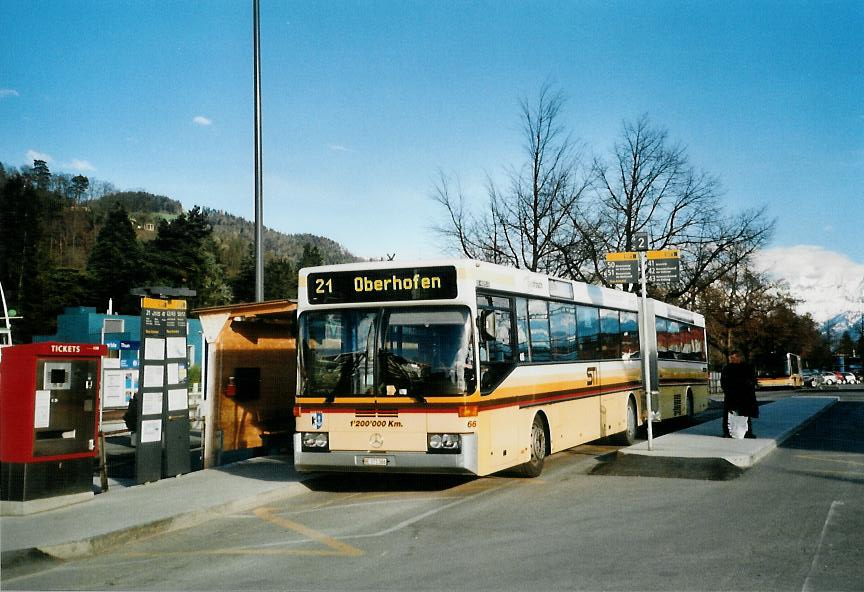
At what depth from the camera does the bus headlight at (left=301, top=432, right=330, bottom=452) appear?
419 inches

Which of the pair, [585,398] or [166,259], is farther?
[166,259]

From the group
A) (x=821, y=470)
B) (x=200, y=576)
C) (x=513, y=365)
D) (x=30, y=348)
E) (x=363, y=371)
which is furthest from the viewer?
(x=821, y=470)

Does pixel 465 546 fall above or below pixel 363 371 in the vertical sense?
below

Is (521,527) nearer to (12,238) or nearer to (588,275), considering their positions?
(588,275)

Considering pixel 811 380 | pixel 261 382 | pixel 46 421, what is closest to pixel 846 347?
pixel 811 380

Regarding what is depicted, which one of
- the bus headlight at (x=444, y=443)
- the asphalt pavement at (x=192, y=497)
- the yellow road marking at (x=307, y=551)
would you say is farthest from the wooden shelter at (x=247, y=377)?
the yellow road marking at (x=307, y=551)

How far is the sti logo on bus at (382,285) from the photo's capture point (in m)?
10.4

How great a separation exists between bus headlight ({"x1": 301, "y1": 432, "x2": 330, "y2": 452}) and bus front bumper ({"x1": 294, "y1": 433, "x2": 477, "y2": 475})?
58 mm

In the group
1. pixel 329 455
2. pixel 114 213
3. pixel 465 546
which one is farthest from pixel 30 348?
pixel 114 213

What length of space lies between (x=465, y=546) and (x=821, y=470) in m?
7.56

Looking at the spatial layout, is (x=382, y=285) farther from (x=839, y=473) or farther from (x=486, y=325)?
(x=839, y=473)

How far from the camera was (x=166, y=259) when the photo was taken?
73.8 meters

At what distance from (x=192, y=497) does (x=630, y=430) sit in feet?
33.4

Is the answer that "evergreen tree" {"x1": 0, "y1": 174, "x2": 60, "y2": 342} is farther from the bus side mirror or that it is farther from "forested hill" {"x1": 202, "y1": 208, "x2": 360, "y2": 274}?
the bus side mirror
